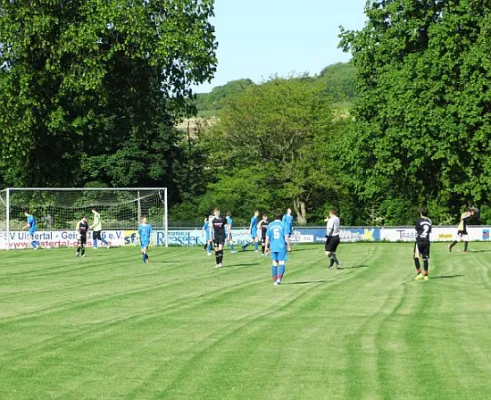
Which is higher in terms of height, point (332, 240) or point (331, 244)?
point (332, 240)

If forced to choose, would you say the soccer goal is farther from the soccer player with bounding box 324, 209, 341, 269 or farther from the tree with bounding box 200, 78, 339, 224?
the tree with bounding box 200, 78, 339, 224

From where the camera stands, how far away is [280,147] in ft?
272

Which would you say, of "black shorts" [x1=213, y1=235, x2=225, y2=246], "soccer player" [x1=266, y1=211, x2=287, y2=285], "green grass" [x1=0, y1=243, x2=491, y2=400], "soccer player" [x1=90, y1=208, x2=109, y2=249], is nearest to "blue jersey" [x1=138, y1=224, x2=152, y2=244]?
"black shorts" [x1=213, y1=235, x2=225, y2=246]

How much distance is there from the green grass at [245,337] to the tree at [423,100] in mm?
27155

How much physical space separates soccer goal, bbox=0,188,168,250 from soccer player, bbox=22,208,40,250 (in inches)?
10.8

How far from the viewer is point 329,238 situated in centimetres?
3294

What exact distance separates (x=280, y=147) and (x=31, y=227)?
117ft

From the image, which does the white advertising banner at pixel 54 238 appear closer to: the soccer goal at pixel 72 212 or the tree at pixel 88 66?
the soccer goal at pixel 72 212

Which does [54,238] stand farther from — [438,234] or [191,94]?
[438,234]

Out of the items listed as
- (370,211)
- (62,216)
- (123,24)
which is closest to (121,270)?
(123,24)

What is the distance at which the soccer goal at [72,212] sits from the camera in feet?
172

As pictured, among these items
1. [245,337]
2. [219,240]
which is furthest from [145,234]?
[245,337]

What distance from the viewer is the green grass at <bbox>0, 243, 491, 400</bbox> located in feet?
36.9

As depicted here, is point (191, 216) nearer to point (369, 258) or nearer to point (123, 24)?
point (123, 24)
